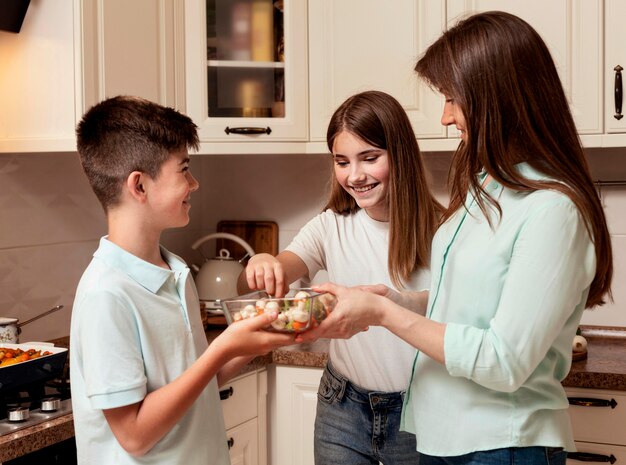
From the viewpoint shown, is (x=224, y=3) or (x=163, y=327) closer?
(x=163, y=327)

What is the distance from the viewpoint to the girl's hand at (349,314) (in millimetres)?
1298

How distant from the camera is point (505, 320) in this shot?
116cm

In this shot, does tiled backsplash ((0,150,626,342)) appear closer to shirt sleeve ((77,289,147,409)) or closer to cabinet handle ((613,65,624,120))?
cabinet handle ((613,65,624,120))

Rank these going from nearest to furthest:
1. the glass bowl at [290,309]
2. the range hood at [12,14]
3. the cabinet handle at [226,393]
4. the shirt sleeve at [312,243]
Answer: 1. the glass bowl at [290,309]
2. the shirt sleeve at [312,243]
3. the range hood at [12,14]
4. the cabinet handle at [226,393]

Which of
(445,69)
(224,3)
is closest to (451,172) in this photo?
(445,69)

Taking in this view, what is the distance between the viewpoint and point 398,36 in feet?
7.91

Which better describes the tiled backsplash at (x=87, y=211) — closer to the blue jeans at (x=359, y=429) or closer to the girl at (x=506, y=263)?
the blue jeans at (x=359, y=429)

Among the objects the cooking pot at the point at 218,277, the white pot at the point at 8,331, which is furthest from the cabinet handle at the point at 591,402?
the white pot at the point at 8,331

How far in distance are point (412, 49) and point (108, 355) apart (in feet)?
4.97

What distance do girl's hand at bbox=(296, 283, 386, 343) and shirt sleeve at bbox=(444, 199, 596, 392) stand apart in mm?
167

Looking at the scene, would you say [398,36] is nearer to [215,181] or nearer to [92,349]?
[215,181]

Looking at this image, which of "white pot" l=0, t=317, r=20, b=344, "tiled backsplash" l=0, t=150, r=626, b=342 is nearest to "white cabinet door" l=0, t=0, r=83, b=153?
"tiled backsplash" l=0, t=150, r=626, b=342

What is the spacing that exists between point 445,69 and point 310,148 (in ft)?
4.26

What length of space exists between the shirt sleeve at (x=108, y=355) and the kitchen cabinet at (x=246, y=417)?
998 mm
